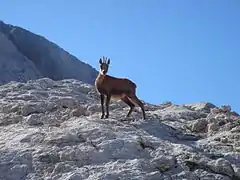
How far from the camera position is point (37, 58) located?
53031 millimetres

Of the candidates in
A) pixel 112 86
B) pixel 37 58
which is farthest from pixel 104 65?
pixel 37 58

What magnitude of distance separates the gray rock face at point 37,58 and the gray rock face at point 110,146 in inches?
1253

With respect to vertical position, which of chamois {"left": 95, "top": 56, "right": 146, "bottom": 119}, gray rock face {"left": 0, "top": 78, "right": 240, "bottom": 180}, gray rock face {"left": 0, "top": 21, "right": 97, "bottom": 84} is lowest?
gray rock face {"left": 0, "top": 78, "right": 240, "bottom": 180}

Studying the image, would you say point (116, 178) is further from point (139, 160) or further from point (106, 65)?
point (106, 65)

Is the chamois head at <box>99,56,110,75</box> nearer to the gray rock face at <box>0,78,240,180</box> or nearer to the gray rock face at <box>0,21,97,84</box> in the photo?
the gray rock face at <box>0,78,240,180</box>

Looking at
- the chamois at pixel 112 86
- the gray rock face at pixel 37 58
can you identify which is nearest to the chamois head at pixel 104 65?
the chamois at pixel 112 86

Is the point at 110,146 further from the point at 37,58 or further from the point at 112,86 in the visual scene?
the point at 37,58

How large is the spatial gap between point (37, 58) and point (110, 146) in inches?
1672

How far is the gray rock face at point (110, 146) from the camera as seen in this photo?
35.8 feet

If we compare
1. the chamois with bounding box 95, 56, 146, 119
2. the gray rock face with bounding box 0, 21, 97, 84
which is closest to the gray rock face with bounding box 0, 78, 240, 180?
the chamois with bounding box 95, 56, 146, 119

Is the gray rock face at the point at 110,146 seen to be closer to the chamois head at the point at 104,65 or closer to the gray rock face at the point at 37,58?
the chamois head at the point at 104,65

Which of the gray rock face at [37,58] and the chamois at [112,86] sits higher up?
the gray rock face at [37,58]

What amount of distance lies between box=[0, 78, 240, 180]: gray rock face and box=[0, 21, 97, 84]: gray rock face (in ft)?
104

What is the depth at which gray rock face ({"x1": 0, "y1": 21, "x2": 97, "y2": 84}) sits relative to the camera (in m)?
47.7
